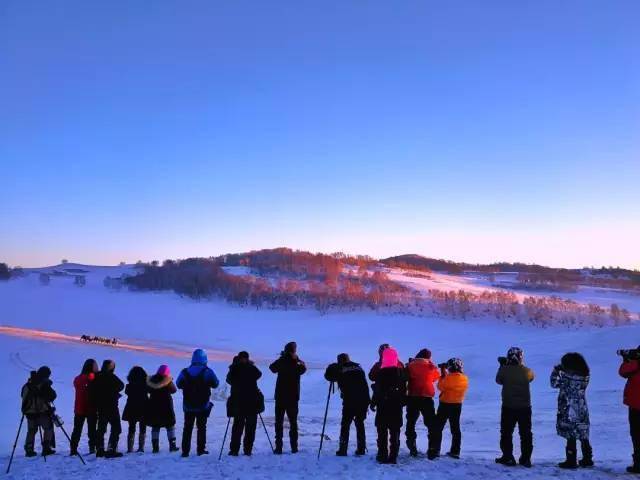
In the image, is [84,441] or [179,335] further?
[179,335]

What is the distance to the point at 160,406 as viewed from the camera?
29.2 ft

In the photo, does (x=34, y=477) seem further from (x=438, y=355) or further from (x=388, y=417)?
(x=438, y=355)

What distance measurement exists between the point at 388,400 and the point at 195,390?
2.91 meters

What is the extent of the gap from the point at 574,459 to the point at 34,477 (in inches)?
279

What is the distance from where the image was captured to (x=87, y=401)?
8883 mm

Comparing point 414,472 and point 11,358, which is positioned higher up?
point 414,472

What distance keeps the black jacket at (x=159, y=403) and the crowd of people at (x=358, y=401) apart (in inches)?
0.6

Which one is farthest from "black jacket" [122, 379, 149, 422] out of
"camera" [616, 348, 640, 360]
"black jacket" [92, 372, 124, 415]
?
"camera" [616, 348, 640, 360]

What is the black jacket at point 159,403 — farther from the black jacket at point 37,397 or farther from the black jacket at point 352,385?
the black jacket at point 352,385

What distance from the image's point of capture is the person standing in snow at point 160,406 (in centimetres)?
884

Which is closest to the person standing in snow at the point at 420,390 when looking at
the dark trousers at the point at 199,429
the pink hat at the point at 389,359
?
the pink hat at the point at 389,359

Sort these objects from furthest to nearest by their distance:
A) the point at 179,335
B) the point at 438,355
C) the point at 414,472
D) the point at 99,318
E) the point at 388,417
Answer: the point at 99,318 < the point at 179,335 < the point at 438,355 < the point at 388,417 < the point at 414,472

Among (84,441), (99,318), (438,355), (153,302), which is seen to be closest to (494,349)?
(438,355)

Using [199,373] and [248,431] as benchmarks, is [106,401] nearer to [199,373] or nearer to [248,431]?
[199,373]
